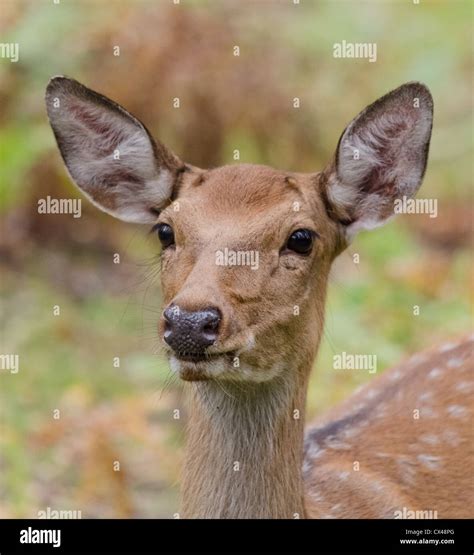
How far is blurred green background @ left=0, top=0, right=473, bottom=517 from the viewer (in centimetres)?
820

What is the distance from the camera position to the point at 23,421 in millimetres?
8523

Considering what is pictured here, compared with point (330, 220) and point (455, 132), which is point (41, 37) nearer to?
point (455, 132)

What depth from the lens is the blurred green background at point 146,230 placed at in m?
8.20

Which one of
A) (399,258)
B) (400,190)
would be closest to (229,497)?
(400,190)

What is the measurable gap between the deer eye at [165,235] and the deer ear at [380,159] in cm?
72

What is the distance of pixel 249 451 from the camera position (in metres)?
5.34
